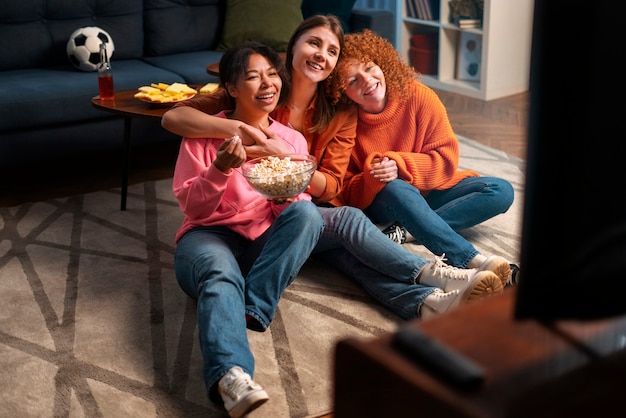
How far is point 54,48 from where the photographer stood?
→ 372 cm

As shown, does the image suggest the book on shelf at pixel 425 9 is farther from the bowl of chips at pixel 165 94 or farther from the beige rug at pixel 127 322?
the bowl of chips at pixel 165 94

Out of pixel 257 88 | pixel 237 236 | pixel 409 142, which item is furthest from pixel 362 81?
pixel 237 236

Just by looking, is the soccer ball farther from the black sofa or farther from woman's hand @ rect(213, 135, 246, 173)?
woman's hand @ rect(213, 135, 246, 173)

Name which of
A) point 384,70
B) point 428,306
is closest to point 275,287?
point 428,306

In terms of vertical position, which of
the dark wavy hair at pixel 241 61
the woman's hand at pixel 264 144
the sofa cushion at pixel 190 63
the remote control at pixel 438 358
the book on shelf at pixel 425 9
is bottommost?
the woman's hand at pixel 264 144

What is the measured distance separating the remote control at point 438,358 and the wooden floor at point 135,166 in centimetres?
242

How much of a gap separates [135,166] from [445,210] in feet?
5.22

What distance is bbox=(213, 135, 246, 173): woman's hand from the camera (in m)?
1.91

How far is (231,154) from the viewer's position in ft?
6.28

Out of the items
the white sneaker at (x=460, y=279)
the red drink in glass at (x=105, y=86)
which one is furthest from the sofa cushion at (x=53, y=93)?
the white sneaker at (x=460, y=279)

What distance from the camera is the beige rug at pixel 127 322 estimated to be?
1.82m

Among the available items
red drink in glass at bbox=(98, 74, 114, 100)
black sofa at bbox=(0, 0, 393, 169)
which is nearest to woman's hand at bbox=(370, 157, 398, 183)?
red drink in glass at bbox=(98, 74, 114, 100)

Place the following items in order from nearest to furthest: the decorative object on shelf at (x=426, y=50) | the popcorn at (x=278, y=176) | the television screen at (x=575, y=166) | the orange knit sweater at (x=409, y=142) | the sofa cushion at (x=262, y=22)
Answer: the television screen at (x=575, y=166) → the popcorn at (x=278, y=176) → the orange knit sweater at (x=409, y=142) → the sofa cushion at (x=262, y=22) → the decorative object on shelf at (x=426, y=50)

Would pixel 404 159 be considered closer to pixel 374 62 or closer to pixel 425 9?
pixel 374 62
